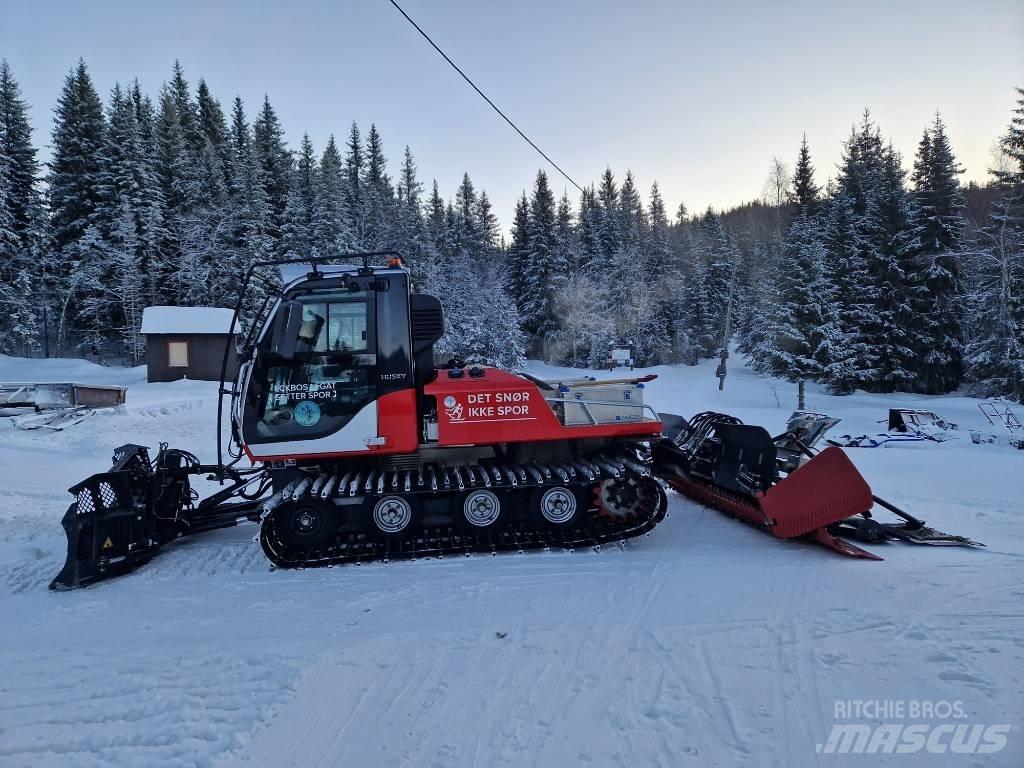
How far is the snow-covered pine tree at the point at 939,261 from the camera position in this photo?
26094 millimetres

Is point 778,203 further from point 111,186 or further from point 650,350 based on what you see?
point 111,186

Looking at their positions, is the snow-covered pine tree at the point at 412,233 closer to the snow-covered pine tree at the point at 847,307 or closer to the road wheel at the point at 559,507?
the snow-covered pine tree at the point at 847,307

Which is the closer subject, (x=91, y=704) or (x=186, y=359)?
(x=91, y=704)

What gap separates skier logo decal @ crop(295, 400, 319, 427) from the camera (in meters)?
5.28

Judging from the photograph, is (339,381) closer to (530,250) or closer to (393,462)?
(393,462)

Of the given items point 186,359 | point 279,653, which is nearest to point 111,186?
point 186,359

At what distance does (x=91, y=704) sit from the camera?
3139 millimetres

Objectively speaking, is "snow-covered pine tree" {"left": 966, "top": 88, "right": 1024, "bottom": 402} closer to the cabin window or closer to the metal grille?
the metal grille

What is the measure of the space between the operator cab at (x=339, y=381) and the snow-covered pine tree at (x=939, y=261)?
2864cm

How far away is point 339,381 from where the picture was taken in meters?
5.29

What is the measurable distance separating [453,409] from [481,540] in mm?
1307

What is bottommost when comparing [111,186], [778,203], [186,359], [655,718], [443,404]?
[655,718]

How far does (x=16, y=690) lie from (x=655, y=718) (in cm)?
367

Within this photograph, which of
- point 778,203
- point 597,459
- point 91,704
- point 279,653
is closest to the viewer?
point 91,704
